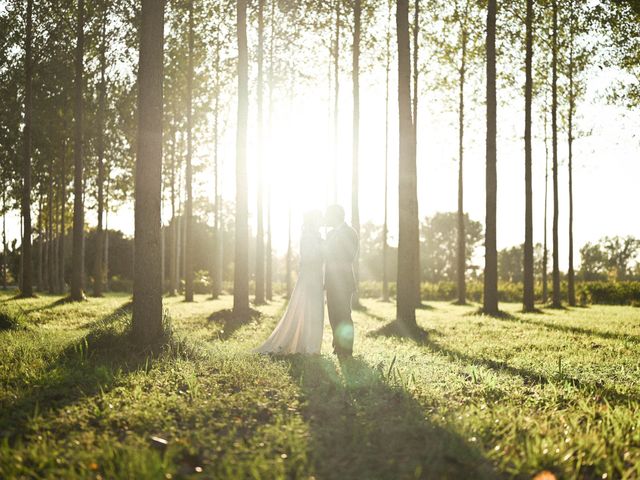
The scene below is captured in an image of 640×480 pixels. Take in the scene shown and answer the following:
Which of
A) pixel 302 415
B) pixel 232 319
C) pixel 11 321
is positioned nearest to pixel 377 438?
pixel 302 415

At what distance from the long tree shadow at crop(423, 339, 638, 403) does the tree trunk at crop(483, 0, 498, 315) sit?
985 cm

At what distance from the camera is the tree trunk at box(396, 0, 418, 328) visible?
13164 millimetres

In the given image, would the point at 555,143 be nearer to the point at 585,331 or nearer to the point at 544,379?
the point at 585,331

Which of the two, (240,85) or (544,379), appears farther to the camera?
(240,85)

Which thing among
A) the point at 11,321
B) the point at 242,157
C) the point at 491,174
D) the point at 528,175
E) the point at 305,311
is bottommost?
→ the point at 11,321

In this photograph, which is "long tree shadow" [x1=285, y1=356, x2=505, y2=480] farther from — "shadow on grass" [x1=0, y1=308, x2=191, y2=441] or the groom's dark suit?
the groom's dark suit

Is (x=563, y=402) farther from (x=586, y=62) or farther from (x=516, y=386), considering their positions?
(x=586, y=62)

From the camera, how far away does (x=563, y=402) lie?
5891mm

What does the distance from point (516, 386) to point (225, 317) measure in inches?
411

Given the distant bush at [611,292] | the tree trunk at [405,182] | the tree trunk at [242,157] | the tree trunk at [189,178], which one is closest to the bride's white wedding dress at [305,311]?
the tree trunk at [405,182]

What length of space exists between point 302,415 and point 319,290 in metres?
4.60

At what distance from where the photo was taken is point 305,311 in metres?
9.48

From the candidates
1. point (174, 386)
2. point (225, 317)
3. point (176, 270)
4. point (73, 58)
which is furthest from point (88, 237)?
point (174, 386)

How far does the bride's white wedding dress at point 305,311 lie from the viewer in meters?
9.35
